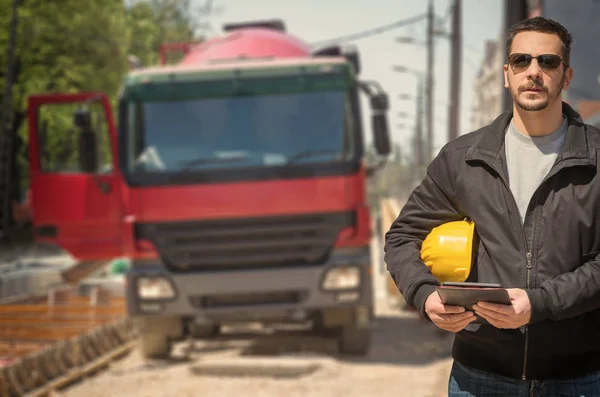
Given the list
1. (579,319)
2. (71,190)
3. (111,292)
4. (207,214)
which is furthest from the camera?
(111,292)

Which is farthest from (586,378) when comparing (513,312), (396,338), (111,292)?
(111,292)

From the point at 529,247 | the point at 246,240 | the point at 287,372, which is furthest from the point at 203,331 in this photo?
the point at 529,247

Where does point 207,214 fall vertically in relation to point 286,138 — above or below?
below

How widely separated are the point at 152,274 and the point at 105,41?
89.3 ft

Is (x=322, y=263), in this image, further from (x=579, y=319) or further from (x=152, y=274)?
(x=579, y=319)

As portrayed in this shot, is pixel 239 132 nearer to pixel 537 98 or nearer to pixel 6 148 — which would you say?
pixel 537 98

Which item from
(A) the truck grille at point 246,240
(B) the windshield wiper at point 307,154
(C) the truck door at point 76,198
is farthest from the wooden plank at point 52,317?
(B) the windshield wiper at point 307,154

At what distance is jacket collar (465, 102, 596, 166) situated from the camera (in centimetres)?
254

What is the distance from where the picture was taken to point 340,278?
33.1 feet

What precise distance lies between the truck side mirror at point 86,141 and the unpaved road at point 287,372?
2.39 metres

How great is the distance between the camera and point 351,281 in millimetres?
10125

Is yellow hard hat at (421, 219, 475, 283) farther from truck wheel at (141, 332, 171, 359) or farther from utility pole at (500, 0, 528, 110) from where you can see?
truck wheel at (141, 332, 171, 359)

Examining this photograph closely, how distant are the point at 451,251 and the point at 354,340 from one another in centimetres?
878

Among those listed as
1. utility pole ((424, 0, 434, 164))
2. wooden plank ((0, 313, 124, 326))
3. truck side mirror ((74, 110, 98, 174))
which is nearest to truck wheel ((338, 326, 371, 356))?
truck side mirror ((74, 110, 98, 174))
